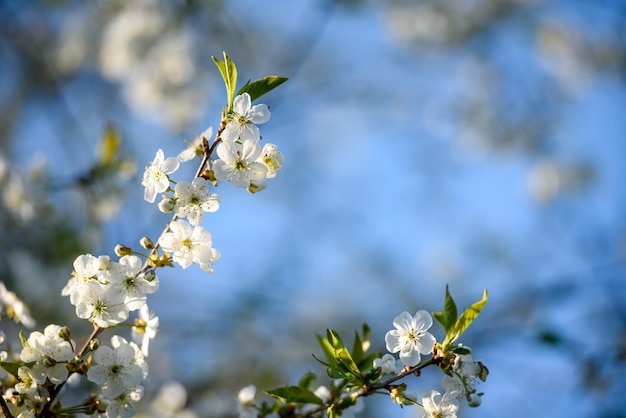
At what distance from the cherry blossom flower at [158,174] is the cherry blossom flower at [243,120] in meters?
0.14

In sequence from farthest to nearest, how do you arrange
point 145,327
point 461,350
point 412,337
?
point 145,327 < point 412,337 < point 461,350

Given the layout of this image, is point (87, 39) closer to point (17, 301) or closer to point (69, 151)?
point (69, 151)

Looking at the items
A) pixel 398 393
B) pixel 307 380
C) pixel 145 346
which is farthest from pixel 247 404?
pixel 398 393

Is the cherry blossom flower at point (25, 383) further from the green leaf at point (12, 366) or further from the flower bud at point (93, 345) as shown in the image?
the flower bud at point (93, 345)

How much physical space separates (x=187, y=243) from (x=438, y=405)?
2.07ft

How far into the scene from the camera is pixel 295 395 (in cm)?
127

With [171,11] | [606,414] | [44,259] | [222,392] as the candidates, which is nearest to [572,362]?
[606,414]

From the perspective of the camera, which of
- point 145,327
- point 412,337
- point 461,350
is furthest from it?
point 145,327

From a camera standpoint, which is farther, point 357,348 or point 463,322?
point 357,348

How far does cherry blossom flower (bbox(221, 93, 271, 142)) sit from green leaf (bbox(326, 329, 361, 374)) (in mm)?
447

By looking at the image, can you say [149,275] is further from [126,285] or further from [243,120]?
[243,120]

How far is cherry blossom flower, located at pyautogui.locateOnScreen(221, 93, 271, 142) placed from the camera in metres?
1.21

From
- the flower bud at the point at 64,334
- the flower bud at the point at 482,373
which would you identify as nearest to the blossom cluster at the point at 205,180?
the flower bud at the point at 64,334

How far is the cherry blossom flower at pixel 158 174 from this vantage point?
1245mm
